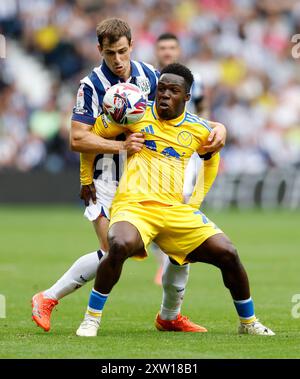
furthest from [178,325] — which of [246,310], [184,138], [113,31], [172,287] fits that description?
[113,31]

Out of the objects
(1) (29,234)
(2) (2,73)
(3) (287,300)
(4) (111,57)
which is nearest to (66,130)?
(2) (2,73)

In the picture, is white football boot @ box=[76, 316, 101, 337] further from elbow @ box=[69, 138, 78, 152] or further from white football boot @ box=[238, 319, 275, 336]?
elbow @ box=[69, 138, 78, 152]

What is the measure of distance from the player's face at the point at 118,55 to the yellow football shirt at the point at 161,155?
0.45m

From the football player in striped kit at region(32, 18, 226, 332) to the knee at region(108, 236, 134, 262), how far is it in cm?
78

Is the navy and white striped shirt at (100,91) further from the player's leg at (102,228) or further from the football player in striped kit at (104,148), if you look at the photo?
the player's leg at (102,228)

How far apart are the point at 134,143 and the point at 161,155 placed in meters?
0.25

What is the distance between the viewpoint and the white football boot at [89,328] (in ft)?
25.7

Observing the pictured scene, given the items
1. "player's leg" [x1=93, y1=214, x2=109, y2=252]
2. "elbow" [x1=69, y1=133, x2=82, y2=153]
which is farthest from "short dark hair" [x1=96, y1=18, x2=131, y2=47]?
→ "player's leg" [x1=93, y1=214, x2=109, y2=252]

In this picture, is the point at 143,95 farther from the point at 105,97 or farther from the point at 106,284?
the point at 106,284

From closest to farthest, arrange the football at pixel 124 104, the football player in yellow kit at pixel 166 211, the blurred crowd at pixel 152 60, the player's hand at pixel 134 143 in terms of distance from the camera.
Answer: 1. the football player in yellow kit at pixel 166 211
2. the football at pixel 124 104
3. the player's hand at pixel 134 143
4. the blurred crowd at pixel 152 60

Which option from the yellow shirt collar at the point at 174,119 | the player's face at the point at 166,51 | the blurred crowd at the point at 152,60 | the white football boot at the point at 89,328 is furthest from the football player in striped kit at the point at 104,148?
the blurred crowd at the point at 152,60

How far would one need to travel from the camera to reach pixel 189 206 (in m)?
8.11

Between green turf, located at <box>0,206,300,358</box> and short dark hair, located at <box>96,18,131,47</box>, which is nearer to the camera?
green turf, located at <box>0,206,300,358</box>

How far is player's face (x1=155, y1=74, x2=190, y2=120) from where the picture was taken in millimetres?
7961
